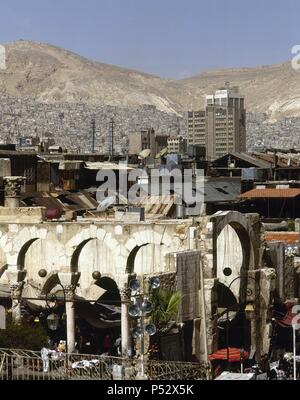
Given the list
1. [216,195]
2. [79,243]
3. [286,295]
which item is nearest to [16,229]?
[79,243]

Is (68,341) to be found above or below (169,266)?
below

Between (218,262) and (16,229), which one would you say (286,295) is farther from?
(16,229)

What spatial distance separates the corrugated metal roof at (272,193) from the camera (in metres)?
48.5

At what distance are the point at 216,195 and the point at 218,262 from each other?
62.2 ft

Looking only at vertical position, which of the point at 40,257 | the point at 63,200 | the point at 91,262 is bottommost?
the point at 91,262

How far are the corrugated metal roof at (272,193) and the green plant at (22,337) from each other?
25.8m

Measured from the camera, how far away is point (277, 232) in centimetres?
3962

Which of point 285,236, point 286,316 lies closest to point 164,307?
A: point 286,316

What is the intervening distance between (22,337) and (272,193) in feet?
90.7

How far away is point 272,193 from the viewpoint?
49312mm

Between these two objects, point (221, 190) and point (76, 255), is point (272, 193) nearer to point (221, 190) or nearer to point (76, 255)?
point (221, 190)

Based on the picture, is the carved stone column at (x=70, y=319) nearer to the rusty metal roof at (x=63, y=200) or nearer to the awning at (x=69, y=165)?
the rusty metal roof at (x=63, y=200)

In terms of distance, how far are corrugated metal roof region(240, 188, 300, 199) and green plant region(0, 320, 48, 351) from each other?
25769 millimetres
